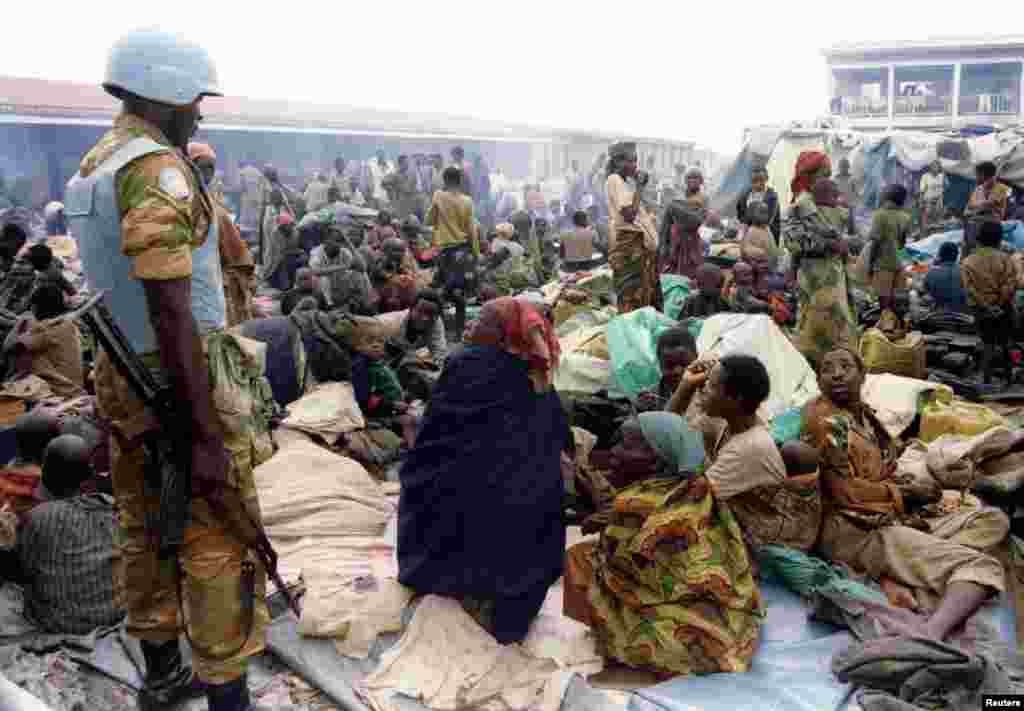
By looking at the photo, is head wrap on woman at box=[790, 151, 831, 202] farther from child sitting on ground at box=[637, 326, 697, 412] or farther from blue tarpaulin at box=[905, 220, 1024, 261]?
blue tarpaulin at box=[905, 220, 1024, 261]

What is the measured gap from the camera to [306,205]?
499 inches

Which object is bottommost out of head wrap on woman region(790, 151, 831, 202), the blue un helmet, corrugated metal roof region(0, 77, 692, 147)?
head wrap on woman region(790, 151, 831, 202)

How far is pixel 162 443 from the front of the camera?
226cm

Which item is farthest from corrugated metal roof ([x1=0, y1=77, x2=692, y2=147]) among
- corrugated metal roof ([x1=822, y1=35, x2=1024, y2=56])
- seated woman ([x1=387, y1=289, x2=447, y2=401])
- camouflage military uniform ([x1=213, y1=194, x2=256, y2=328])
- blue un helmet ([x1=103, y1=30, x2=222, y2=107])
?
corrugated metal roof ([x1=822, y1=35, x2=1024, y2=56])

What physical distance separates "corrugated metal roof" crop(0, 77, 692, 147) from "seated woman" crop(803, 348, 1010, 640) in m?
5.94

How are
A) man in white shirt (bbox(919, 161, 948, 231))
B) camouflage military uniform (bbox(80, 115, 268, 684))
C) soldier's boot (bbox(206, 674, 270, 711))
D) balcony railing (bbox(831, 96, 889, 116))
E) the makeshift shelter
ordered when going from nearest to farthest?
1. camouflage military uniform (bbox(80, 115, 268, 684))
2. soldier's boot (bbox(206, 674, 270, 711))
3. the makeshift shelter
4. man in white shirt (bbox(919, 161, 948, 231))
5. balcony railing (bbox(831, 96, 889, 116))

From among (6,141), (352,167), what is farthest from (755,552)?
(352,167)

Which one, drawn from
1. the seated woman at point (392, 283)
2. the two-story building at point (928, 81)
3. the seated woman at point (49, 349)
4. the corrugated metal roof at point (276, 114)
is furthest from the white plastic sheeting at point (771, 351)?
the two-story building at point (928, 81)

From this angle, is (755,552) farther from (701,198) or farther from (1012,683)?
(701,198)

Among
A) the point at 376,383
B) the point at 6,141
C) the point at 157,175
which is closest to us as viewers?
the point at 157,175

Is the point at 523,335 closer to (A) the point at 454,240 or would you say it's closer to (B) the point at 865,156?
(A) the point at 454,240

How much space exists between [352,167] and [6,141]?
6292mm

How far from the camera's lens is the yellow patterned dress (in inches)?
Answer: 116

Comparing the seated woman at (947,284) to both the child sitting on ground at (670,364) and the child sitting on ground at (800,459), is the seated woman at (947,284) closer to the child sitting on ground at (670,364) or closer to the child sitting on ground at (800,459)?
the child sitting on ground at (670,364)
